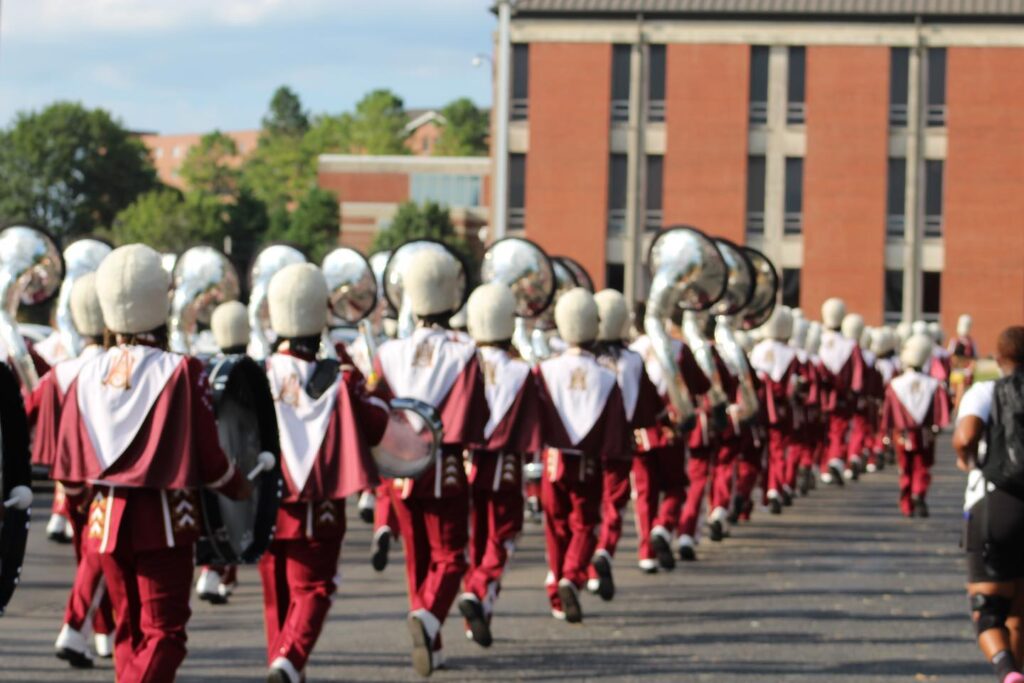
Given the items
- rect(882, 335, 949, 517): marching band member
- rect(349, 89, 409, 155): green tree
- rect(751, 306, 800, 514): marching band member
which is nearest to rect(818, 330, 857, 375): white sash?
rect(751, 306, 800, 514): marching band member

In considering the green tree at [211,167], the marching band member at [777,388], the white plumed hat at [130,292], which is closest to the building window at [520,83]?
the marching band member at [777,388]

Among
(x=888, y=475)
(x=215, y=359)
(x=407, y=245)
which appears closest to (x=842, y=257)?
(x=888, y=475)

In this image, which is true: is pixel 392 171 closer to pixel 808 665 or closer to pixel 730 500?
pixel 730 500

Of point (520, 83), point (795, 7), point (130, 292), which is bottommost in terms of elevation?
point (130, 292)

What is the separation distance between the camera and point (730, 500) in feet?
55.2

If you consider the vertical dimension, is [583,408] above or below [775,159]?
below

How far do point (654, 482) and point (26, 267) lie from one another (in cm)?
456

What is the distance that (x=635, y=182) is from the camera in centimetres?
5706

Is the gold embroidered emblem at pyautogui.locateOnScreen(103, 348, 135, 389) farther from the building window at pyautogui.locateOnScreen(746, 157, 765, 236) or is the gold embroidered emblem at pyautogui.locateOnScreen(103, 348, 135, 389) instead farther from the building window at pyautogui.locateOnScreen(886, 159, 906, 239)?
the building window at pyautogui.locateOnScreen(886, 159, 906, 239)

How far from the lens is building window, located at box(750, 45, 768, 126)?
56.2 meters

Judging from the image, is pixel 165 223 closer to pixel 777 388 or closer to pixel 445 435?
pixel 777 388

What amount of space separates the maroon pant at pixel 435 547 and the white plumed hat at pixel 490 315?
3.88 ft

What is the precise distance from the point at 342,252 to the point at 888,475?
11.1 meters

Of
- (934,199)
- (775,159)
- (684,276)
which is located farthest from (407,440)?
(934,199)
